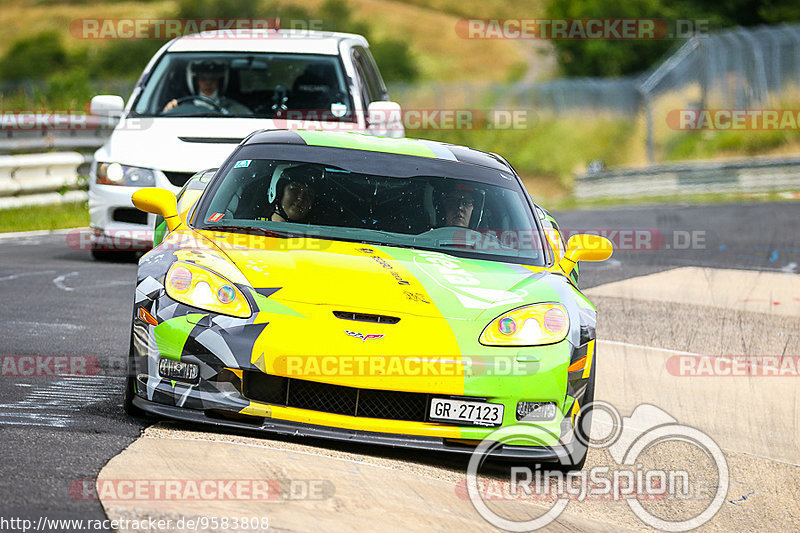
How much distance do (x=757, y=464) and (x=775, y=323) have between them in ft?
11.6

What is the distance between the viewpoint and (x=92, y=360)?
685 cm

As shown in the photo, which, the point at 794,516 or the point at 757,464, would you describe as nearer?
the point at 794,516

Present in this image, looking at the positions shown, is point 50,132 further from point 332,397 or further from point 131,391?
point 332,397

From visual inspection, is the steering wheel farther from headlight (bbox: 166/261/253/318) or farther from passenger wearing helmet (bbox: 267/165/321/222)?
headlight (bbox: 166/261/253/318)

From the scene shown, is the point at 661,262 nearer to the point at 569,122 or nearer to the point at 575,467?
the point at 575,467

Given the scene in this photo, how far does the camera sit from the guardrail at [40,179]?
47.7 feet


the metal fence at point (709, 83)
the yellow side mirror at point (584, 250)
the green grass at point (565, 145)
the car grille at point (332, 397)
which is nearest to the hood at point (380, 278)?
the car grille at point (332, 397)

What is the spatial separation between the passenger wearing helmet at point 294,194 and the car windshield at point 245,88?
4.39 m

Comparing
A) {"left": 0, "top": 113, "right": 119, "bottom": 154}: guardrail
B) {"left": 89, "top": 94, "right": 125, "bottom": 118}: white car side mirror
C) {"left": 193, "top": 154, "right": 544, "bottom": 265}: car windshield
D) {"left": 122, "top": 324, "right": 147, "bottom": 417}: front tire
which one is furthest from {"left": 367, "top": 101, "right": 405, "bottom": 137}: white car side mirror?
{"left": 122, "top": 324, "right": 147, "bottom": 417}: front tire

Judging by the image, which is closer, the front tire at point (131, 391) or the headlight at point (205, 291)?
the headlight at point (205, 291)

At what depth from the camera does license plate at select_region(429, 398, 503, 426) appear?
204 inches

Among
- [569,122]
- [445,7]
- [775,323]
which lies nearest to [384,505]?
[775,323]

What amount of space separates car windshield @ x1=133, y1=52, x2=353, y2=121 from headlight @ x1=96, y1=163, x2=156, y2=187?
2.53ft

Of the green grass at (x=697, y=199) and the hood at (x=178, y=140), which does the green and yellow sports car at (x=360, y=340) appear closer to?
the hood at (x=178, y=140)
